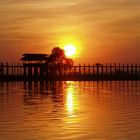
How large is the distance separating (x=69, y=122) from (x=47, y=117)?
1.83m

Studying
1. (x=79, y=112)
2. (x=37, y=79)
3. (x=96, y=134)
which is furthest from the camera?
(x=37, y=79)

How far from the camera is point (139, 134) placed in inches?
518

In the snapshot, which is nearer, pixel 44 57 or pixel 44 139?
pixel 44 139

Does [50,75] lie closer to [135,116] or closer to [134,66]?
[134,66]

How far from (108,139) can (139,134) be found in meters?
1.12

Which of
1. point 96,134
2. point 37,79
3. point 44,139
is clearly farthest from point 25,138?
point 37,79

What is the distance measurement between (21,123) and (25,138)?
3.11 m

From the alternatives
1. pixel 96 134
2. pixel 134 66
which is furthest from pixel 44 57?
pixel 96 134

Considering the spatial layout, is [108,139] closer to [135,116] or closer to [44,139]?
[44,139]

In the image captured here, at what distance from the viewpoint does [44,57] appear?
76.1 metres

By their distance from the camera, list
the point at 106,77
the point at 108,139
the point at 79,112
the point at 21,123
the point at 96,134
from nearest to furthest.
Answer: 1. the point at 108,139
2. the point at 96,134
3. the point at 21,123
4. the point at 79,112
5. the point at 106,77

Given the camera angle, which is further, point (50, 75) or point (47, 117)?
point (50, 75)

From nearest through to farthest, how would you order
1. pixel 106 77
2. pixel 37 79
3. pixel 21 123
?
pixel 21 123 < pixel 37 79 < pixel 106 77

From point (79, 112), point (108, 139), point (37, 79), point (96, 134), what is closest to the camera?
point (108, 139)
